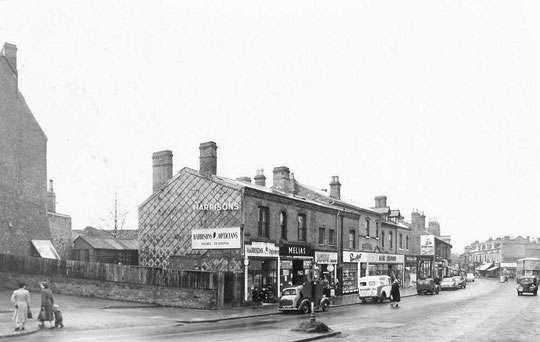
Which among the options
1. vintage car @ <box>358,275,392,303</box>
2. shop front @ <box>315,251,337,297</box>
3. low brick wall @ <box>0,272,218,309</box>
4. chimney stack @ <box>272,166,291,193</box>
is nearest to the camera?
low brick wall @ <box>0,272,218,309</box>

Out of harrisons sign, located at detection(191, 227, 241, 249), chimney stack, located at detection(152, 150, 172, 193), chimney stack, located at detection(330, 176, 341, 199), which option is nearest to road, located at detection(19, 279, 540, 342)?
harrisons sign, located at detection(191, 227, 241, 249)

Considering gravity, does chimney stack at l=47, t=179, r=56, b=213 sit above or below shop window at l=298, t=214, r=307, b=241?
above

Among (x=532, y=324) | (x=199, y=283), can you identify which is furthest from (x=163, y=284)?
(x=532, y=324)

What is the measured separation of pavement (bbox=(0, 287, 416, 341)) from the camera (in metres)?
18.8

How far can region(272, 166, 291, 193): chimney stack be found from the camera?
4681cm

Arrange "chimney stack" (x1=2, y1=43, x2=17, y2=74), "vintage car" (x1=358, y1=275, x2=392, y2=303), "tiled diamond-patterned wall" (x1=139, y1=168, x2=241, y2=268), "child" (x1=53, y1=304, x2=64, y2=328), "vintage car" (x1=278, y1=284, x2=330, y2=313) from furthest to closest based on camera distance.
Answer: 1. "chimney stack" (x1=2, y1=43, x2=17, y2=74)
2. "vintage car" (x1=358, y1=275, x2=392, y2=303)
3. "tiled diamond-patterned wall" (x1=139, y1=168, x2=241, y2=268)
4. "vintage car" (x1=278, y1=284, x2=330, y2=313)
5. "child" (x1=53, y1=304, x2=64, y2=328)

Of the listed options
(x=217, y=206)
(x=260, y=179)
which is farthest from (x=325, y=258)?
(x=217, y=206)

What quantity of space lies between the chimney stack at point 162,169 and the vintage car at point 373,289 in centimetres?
1556

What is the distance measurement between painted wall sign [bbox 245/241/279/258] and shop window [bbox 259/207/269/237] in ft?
2.56

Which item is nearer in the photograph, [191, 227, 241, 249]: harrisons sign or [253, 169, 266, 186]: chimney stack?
[191, 227, 241, 249]: harrisons sign

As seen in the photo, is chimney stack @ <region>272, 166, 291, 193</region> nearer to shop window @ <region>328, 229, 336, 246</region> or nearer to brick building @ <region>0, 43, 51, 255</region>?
shop window @ <region>328, 229, 336, 246</region>

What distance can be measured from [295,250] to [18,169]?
65.9 ft

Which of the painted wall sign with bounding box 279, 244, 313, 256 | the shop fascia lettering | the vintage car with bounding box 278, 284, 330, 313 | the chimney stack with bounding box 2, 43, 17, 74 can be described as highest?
the chimney stack with bounding box 2, 43, 17, 74

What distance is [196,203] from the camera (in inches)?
1368
